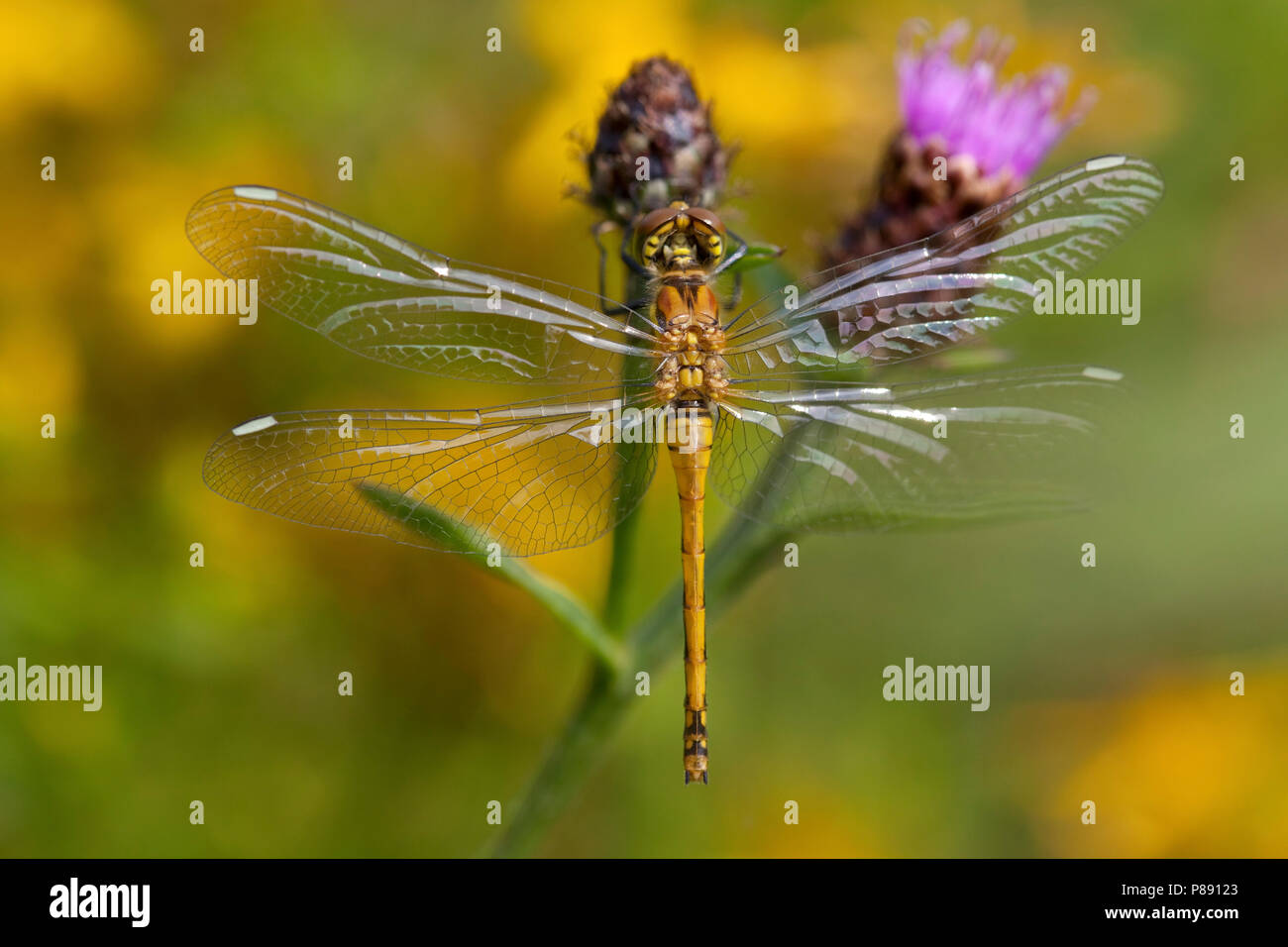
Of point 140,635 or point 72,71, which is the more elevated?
point 72,71

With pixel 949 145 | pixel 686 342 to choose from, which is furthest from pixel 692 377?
pixel 949 145

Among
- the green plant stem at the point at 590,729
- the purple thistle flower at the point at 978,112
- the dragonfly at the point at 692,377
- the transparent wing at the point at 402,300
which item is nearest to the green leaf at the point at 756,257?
the dragonfly at the point at 692,377

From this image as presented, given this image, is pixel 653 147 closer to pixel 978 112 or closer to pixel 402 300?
pixel 402 300

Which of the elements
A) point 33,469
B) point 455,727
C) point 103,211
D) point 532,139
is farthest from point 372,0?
point 455,727

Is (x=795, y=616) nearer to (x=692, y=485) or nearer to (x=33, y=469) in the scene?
(x=692, y=485)

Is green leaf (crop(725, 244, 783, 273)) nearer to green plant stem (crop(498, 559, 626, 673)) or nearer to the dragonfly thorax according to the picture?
the dragonfly thorax

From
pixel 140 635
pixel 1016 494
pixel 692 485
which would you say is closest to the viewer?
pixel 1016 494
